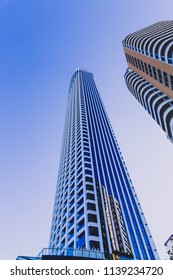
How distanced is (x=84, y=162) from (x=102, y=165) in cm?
706

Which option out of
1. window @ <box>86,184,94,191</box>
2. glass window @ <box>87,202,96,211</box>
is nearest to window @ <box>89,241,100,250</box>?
glass window @ <box>87,202,96,211</box>

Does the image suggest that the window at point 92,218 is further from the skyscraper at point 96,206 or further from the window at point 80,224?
the window at point 80,224

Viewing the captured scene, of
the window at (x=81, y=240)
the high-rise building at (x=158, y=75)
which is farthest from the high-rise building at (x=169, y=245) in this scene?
the high-rise building at (x=158, y=75)

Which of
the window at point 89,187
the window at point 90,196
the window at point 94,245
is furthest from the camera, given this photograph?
the window at point 89,187

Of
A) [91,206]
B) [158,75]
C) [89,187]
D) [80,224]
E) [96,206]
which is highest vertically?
[158,75]

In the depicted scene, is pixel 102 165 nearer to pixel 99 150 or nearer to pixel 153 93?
pixel 99 150

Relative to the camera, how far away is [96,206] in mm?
59969

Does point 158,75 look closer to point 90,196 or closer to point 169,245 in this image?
point 90,196

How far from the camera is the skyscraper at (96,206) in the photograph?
172 ft

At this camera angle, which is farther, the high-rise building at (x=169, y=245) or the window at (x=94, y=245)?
the high-rise building at (x=169, y=245)

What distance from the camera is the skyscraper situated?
5250 cm

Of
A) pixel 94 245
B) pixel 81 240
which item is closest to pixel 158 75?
pixel 94 245

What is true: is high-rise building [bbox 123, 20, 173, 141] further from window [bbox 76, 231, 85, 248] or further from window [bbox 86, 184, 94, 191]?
window [bbox 76, 231, 85, 248]

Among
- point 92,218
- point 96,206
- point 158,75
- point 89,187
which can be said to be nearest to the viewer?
point 158,75
